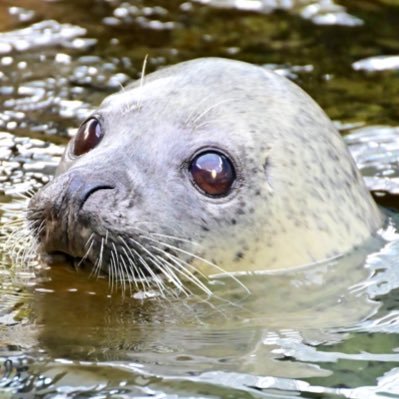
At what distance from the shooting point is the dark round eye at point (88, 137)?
16.6 feet

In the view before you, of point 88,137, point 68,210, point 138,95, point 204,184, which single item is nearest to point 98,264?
point 68,210

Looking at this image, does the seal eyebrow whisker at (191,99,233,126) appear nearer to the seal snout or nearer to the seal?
the seal

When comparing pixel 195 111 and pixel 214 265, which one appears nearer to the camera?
pixel 214 265

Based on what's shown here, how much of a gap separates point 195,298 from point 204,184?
446 millimetres

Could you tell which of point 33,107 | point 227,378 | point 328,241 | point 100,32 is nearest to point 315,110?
point 328,241

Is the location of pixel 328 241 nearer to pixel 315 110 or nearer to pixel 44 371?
pixel 315 110

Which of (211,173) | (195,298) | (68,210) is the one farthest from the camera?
(211,173)

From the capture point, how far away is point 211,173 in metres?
4.82

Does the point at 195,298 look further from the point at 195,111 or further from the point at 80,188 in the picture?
the point at 195,111

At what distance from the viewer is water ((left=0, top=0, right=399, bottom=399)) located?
3889 millimetres

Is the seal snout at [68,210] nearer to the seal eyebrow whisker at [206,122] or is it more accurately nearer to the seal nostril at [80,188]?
the seal nostril at [80,188]

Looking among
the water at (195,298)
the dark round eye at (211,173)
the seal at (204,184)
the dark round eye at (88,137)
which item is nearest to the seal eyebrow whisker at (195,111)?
the seal at (204,184)

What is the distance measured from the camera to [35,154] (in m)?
6.53

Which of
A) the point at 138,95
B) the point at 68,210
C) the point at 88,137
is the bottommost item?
the point at 68,210
